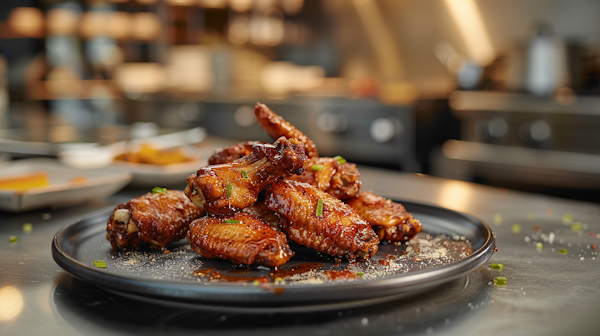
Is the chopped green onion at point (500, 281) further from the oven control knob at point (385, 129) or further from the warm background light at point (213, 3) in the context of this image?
the warm background light at point (213, 3)

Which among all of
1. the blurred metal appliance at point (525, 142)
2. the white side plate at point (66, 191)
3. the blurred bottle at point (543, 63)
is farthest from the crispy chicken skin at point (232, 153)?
the blurred bottle at point (543, 63)

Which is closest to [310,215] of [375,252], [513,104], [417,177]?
[375,252]

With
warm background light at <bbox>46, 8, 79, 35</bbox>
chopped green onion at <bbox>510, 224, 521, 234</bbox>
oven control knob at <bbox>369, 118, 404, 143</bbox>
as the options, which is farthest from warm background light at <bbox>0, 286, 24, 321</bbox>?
warm background light at <bbox>46, 8, 79, 35</bbox>

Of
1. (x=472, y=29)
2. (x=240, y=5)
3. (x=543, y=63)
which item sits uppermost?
(x=240, y=5)

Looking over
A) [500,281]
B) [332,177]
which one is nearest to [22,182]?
[332,177]

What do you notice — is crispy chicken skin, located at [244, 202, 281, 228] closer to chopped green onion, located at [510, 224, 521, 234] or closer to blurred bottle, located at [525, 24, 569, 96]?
chopped green onion, located at [510, 224, 521, 234]

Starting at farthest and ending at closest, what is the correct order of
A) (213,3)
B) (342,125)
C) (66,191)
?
(213,3) → (342,125) → (66,191)

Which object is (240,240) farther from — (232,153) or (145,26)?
(145,26)

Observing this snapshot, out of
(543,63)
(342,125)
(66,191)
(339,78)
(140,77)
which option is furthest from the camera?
(140,77)
